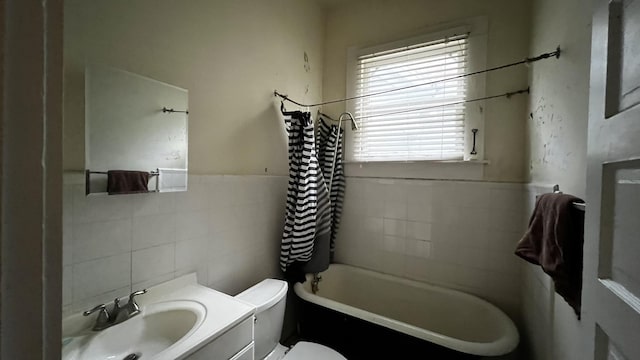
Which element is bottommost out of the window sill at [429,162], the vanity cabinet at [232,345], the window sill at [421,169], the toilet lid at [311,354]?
the toilet lid at [311,354]

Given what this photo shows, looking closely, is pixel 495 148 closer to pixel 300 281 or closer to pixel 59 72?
pixel 300 281

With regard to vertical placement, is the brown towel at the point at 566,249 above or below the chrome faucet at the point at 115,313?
above

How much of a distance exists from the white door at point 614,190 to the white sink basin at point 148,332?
1.17 m

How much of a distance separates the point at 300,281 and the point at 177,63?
159 cm

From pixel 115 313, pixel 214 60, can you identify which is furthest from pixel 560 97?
pixel 115 313

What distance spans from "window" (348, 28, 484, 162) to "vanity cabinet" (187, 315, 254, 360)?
1.59 m

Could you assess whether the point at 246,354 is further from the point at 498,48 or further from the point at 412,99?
the point at 498,48

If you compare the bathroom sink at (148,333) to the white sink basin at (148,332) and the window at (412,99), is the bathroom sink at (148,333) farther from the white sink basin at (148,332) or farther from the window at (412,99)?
the window at (412,99)

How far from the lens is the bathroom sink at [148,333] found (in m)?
0.95

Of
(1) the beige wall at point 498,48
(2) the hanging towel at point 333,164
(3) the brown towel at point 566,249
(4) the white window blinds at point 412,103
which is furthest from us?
(2) the hanging towel at point 333,164

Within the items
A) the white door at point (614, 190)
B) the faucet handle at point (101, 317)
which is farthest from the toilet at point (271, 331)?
the white door at point (614, 190)

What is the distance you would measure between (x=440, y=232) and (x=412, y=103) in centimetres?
103

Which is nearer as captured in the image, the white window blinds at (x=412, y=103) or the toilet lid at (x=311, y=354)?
the toilet lid at (x=311, y=354)

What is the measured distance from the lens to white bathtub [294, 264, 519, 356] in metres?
1.38
